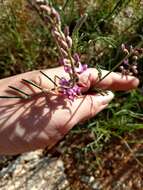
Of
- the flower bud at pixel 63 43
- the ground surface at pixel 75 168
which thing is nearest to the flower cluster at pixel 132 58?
the flower bud at pixel 63 43

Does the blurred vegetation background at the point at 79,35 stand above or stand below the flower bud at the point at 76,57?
below

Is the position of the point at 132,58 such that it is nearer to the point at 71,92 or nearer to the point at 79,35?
the point at 71,92

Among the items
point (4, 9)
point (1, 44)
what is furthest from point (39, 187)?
point (4, 9)

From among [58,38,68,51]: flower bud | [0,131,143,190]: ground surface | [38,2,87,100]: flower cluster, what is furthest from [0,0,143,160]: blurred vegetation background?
[58,38,68,51]: flower bud

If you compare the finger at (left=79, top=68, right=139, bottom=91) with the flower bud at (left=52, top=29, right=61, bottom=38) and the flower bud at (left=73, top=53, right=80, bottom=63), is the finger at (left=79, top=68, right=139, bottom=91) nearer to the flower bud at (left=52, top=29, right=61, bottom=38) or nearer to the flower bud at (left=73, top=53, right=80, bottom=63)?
the flower bud at (left=73, top=53, right=80, bottom=63)

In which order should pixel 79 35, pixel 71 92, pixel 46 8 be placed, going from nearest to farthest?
pixel 46 8
pixel 71 92
pixel 79 35

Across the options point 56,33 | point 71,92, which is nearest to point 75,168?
point 71,92

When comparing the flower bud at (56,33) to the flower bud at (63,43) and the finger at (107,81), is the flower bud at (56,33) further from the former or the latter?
the finger at (107,81)
